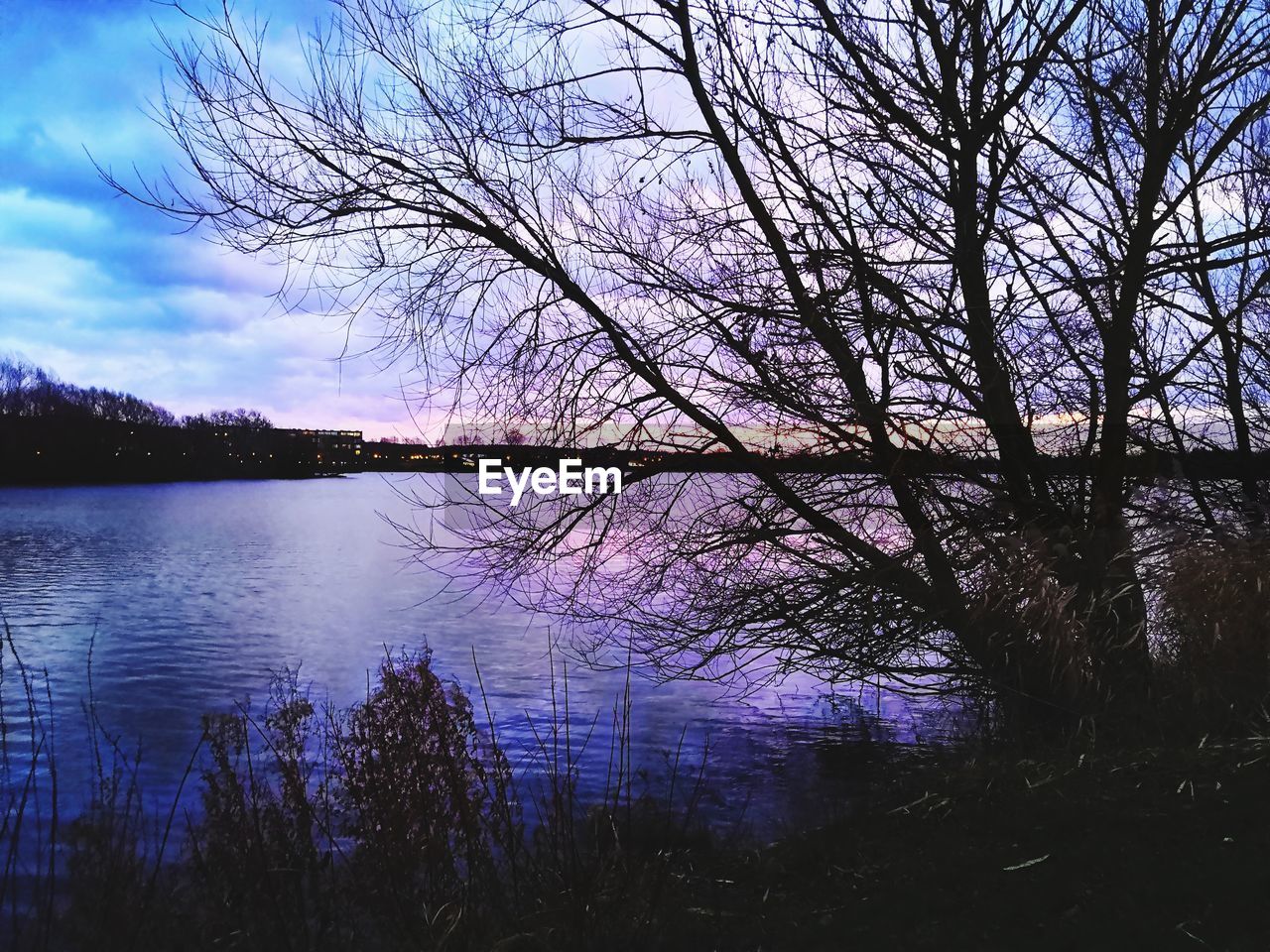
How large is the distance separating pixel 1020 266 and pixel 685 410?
2.86m

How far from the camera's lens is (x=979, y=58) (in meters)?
7.16

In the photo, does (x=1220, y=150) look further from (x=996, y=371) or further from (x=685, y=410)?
(x=685, y=410)

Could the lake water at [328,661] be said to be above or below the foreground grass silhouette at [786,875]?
below

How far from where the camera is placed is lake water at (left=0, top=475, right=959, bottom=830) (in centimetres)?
1172

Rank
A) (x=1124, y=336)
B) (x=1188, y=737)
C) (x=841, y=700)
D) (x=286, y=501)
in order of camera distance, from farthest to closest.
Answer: (x=286, y=501)
(x=841, y=700)
(x=1124, y=336)
(x=1188, y=737)

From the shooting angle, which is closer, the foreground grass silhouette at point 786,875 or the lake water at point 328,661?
the foreground grass silhouette at point 786,875

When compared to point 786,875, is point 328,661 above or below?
below

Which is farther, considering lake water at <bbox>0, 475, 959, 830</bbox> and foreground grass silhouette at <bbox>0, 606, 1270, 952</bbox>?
lake water at <bbox>0, 475, 959, 830</bbox>

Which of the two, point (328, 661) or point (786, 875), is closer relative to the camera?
point (786, 875)

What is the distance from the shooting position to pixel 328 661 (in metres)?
23.6

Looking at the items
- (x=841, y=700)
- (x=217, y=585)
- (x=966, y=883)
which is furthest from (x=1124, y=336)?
(x=217, y=585)

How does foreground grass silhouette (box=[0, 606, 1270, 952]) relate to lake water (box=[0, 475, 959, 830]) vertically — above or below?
above

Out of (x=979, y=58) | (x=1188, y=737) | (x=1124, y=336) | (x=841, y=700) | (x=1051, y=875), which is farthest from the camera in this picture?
(x=841, y=700)

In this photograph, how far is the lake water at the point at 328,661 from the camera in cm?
1172
